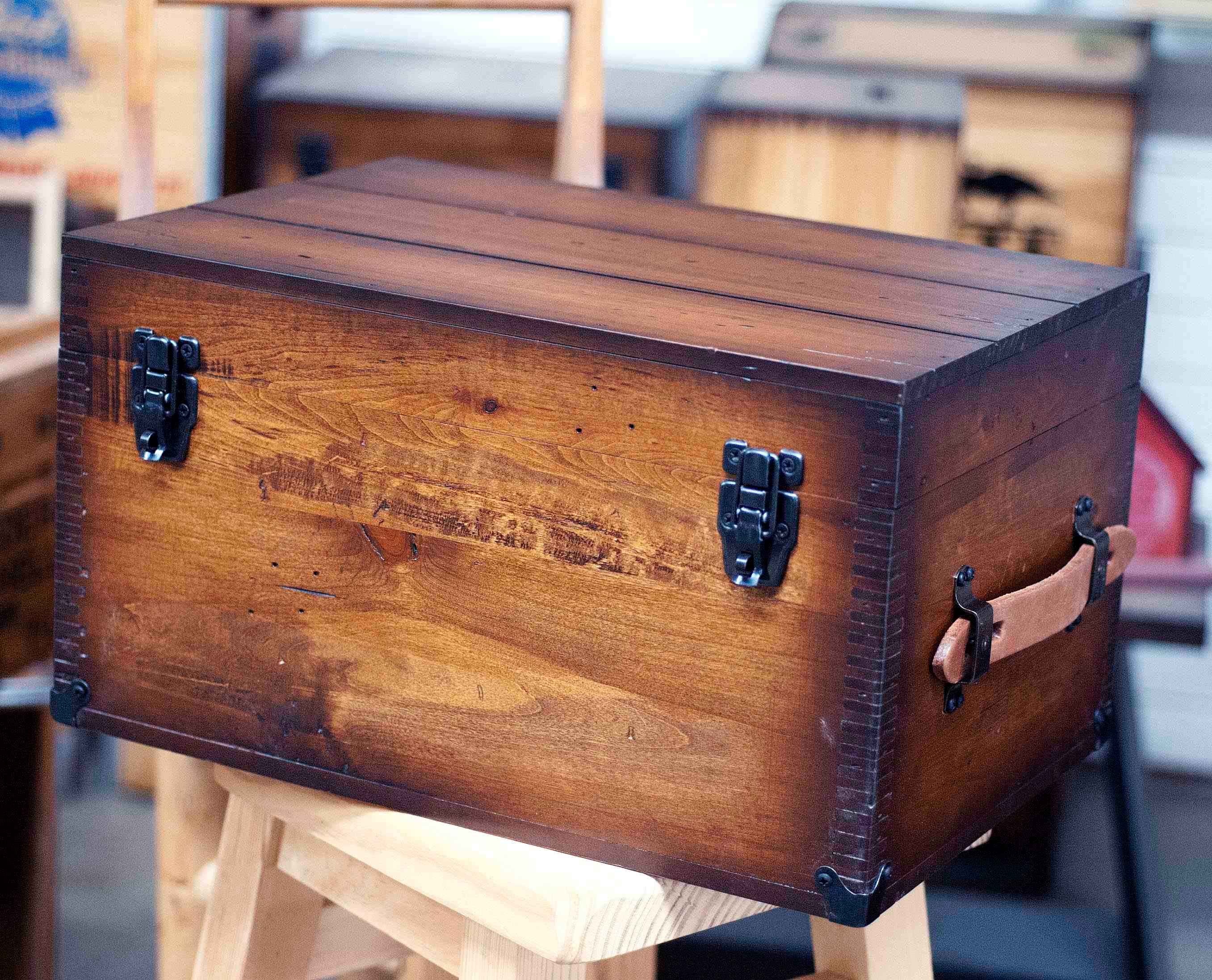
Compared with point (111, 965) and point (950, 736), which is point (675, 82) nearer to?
point (111, 965)

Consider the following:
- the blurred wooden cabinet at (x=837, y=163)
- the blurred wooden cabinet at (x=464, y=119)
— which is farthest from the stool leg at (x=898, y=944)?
the blurred wooden cabinet at (x=464, y=119)

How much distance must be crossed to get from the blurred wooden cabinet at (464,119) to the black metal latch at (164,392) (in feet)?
4.81

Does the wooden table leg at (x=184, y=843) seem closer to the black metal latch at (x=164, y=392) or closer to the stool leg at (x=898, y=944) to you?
the black metal latch at (x=164, y=392)

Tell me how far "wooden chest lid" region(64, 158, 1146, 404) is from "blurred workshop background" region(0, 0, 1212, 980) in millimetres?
771

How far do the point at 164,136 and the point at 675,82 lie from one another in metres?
0.84

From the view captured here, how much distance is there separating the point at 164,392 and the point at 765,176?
143cm

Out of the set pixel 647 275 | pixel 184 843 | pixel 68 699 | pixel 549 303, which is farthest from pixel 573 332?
pixel 184 843

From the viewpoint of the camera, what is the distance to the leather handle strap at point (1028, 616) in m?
1.08

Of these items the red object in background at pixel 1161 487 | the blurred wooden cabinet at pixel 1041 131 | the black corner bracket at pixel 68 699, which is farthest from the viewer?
the blurred wooden cabinet at pixel 1041 131

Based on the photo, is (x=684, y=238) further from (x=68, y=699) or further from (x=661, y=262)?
(x=68, y=699)

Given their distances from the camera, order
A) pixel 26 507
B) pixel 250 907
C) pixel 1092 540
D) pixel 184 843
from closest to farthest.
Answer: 1. pixel 1092 540
2. pixel 250 907
3. pixel 184 843
4. pixel 26 507

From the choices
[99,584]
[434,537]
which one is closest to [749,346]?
[434,537]

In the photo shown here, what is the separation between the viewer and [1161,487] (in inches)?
76.9

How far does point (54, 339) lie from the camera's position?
229 centimetres
